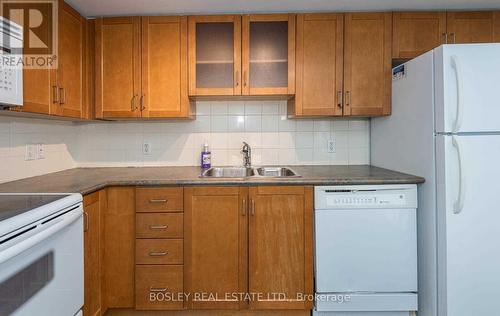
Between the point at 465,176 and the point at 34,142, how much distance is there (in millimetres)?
2616

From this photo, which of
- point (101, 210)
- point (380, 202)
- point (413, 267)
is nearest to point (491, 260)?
point (413, 267)

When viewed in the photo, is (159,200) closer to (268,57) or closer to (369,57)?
(268,57)

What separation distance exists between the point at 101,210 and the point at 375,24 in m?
2.22

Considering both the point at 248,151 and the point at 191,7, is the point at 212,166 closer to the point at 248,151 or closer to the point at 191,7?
the point at 248,151

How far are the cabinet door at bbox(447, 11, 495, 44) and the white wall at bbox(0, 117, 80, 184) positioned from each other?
2919 mm

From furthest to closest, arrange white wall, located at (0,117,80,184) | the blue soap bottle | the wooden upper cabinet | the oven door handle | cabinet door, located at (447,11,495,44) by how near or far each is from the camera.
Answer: the blue soap bottle → cabinet door, located at (447,11,495,44) → white wall, located at (0,117,80,184) → the wooden upper cabinet → the oven door handle

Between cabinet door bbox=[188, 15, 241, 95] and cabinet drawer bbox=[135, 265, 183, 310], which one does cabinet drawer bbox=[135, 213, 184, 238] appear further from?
cabinet door bbox=[188, 15, 241, 95]

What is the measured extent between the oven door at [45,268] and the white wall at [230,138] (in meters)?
1.23

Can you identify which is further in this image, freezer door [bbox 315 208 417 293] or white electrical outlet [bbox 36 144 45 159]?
white electrical outlet [bbox 36 144 45 159]

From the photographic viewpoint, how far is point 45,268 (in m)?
1.21

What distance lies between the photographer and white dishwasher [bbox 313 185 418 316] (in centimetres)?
196

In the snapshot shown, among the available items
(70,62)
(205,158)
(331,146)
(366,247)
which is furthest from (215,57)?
(366,247)

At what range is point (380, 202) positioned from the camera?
1.96 m

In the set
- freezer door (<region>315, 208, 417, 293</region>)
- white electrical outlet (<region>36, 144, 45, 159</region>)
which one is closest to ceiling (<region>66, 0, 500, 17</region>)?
white electrical outlet (<region>36, 144, 45, 159</region>)
